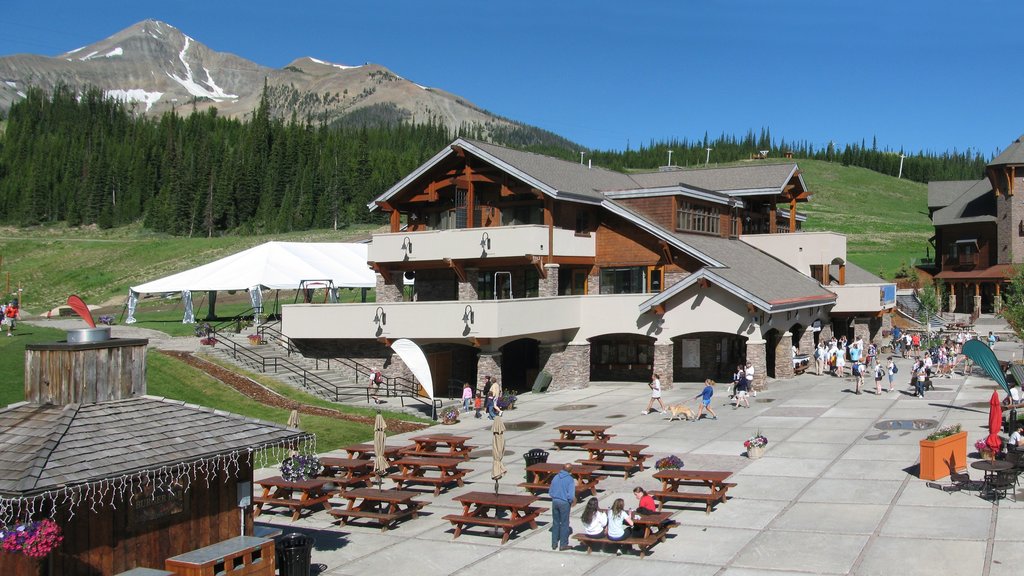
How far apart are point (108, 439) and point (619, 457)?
13.8m

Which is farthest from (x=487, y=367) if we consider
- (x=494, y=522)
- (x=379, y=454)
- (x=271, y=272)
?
(x=494, y=522)

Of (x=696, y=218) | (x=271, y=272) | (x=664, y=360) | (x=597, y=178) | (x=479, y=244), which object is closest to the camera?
(x=664, y=360)

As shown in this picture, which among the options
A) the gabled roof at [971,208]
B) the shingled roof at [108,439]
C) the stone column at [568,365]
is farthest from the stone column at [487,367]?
the gabled roof at [971,208]

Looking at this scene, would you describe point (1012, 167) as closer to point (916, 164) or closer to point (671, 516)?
point (671, 516)

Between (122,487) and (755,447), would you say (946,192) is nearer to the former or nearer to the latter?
(755,447)

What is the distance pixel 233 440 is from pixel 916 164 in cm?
20455

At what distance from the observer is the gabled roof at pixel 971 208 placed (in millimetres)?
72125

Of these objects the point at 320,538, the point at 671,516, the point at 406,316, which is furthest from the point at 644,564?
the point at 406,316

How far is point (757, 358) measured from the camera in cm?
3538

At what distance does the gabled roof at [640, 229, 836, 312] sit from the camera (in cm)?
3472

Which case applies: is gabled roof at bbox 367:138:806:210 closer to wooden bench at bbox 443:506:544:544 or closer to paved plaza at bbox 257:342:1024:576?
paved plaza at bbox 257:342:1024:576

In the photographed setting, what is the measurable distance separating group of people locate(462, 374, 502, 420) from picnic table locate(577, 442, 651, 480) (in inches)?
316

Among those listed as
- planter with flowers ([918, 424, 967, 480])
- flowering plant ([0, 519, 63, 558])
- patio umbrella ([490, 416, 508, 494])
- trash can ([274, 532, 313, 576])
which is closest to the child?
planter with flowers ([918, 424, 967, 480])

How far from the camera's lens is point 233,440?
1323 cm
